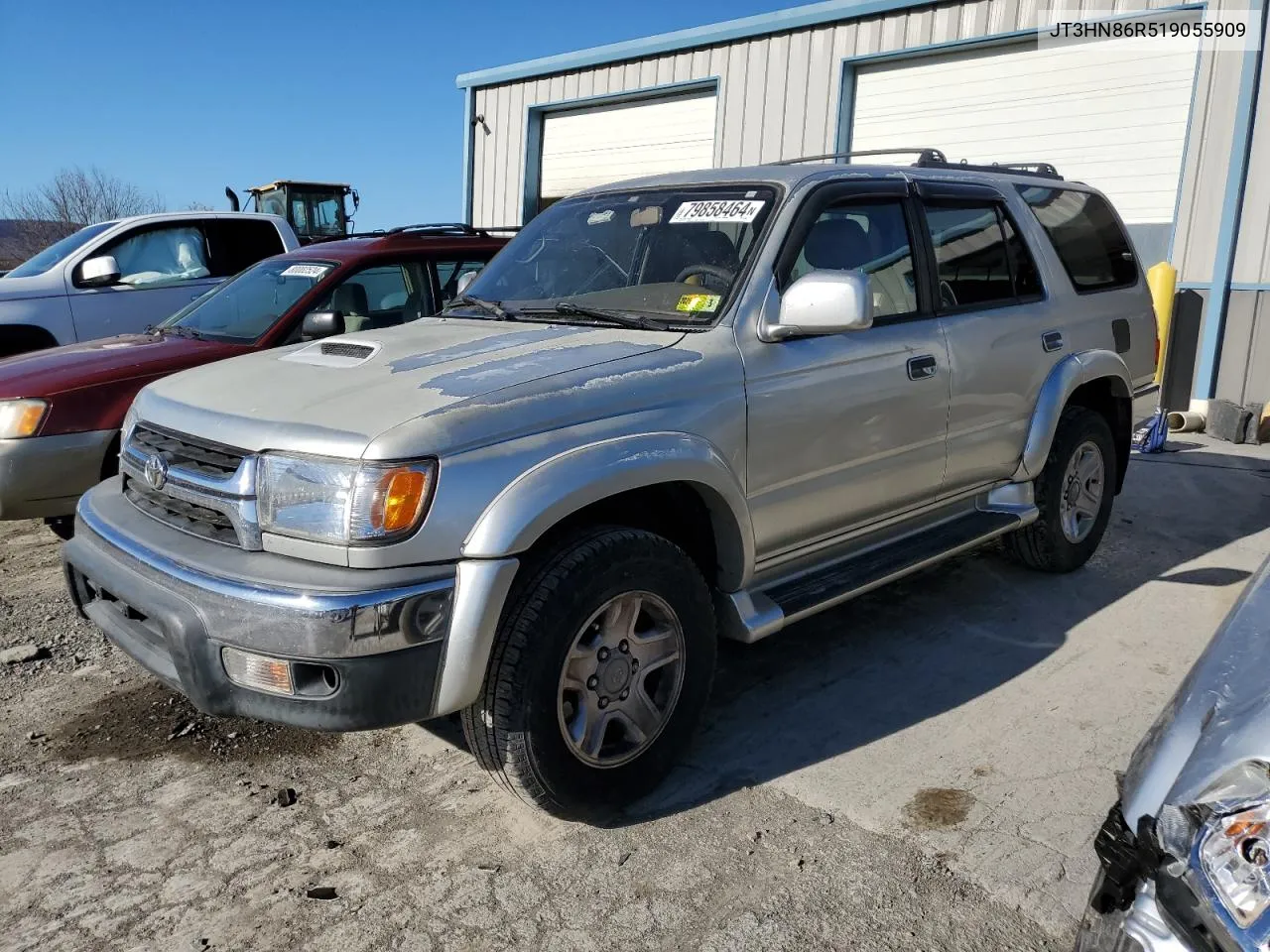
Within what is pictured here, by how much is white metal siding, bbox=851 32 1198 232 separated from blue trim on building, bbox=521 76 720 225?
252 centimetres

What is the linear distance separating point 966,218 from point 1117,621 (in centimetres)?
194

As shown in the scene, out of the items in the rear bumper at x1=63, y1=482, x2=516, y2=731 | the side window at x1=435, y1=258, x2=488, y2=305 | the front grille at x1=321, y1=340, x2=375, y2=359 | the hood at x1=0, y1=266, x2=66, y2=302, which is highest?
the side window at x1=435, y1=258, x2=488, y2=305

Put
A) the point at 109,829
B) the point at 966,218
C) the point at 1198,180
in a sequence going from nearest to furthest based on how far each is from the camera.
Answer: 1. the point at 109,829
2. the point at 966,218
3. the point at 1198,180

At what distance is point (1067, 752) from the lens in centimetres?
330

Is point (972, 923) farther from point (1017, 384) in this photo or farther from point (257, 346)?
point (257, 346)

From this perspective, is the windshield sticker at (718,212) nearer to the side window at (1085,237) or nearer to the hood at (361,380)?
the hood at (361,380)

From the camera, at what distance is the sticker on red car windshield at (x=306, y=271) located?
5832 millimetres

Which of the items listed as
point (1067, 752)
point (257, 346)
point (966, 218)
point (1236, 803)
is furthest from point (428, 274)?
point (1236, 803)

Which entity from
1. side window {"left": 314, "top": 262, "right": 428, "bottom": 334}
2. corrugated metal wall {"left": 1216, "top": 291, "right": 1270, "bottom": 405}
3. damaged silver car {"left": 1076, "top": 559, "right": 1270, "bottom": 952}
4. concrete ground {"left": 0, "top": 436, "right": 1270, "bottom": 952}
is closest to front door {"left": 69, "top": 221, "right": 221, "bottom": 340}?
side window {"left": 314, "top": 262, "right": 428, "bottom": 334}

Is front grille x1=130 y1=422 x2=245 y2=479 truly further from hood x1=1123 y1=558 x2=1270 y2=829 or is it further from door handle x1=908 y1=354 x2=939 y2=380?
door handle x1=908 y1=354 x2=939 y2=380

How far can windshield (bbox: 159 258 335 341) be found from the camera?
565 cm

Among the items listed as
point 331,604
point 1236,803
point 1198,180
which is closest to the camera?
point 1236,803

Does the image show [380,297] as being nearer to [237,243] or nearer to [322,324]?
[322,324]

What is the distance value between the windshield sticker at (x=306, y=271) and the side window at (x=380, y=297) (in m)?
0.15
